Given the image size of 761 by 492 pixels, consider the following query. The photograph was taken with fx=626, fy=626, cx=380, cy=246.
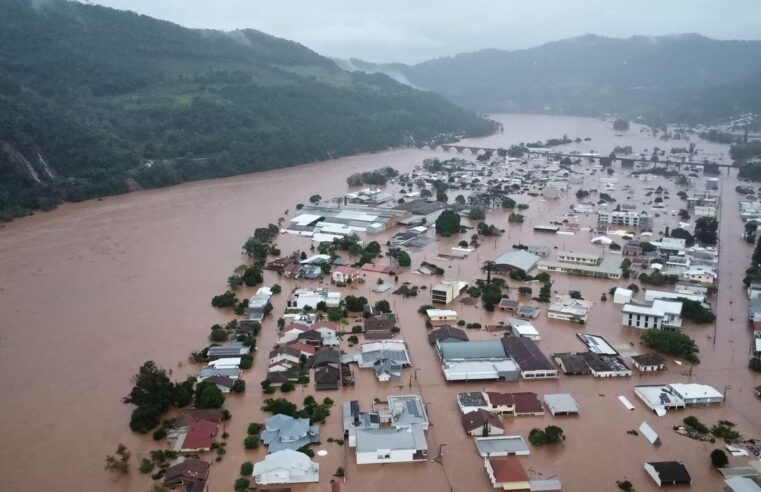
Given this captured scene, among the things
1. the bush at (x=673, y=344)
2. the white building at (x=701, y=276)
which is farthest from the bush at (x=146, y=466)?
the white building at (x=701, y=276)

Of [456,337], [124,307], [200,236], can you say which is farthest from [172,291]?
[456,337]

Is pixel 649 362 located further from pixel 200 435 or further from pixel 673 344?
pixel 200 435

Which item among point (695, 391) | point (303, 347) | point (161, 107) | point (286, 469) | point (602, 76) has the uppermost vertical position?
point (602, 76)

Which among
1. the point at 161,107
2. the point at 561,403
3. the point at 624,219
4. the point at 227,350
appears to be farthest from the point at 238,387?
the point at 161,107

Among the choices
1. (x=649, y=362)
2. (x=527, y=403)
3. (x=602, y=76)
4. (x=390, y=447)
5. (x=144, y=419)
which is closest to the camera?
(x=390, y=447)

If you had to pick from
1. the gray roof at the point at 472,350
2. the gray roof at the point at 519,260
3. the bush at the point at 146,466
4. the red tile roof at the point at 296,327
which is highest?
the gray roof at the point at 519,260

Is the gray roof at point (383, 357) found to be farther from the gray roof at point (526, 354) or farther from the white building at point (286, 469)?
the white building at point (286, 469)
